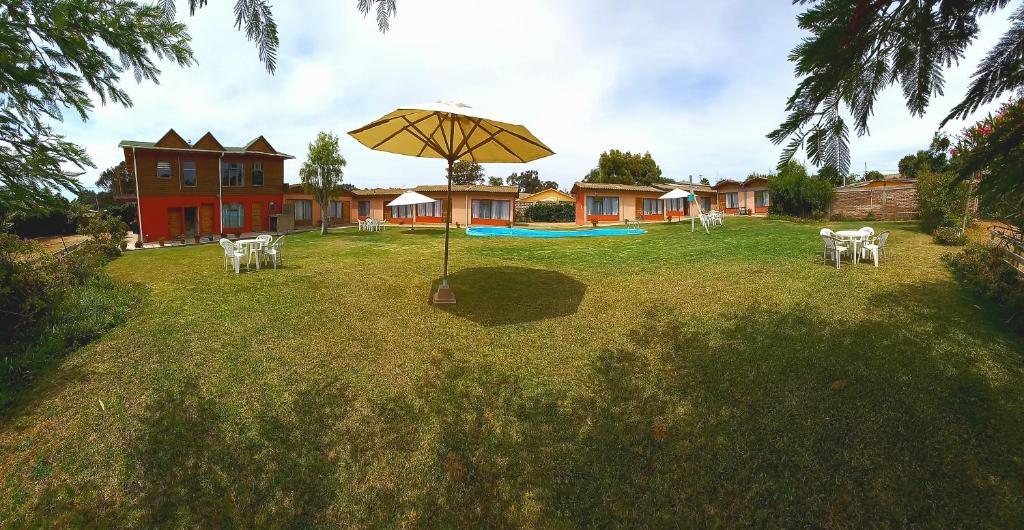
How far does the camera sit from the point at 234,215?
90.8ft

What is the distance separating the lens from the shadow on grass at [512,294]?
727 centimetres

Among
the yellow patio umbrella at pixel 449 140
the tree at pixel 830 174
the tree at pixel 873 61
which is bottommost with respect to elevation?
the tree at pixel 830 174

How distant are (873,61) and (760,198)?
4069cm

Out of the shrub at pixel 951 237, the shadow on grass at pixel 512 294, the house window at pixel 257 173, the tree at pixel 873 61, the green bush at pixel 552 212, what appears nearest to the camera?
the tree at pixel 873 61

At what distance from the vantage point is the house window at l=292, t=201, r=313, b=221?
3500 centimetres

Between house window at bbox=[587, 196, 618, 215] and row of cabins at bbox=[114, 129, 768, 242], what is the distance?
0.26ft

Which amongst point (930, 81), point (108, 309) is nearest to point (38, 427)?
point (108, 309)

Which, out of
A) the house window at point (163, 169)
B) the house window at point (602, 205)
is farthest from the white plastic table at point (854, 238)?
the house window at point (163, 169)

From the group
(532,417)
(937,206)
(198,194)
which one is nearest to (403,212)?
(198,194)

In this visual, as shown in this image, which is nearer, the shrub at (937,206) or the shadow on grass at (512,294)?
the shadow on grass at (512,294)

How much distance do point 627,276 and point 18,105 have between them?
933 cm

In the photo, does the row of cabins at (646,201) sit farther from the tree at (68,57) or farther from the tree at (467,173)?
the tree at (68,57)

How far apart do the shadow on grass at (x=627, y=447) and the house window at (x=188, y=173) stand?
26.2 m

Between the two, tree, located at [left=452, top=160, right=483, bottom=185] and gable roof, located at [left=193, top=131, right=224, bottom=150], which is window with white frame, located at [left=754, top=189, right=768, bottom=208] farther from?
gable roof, located at [left=193, top=131, right=224, bottom=150]
